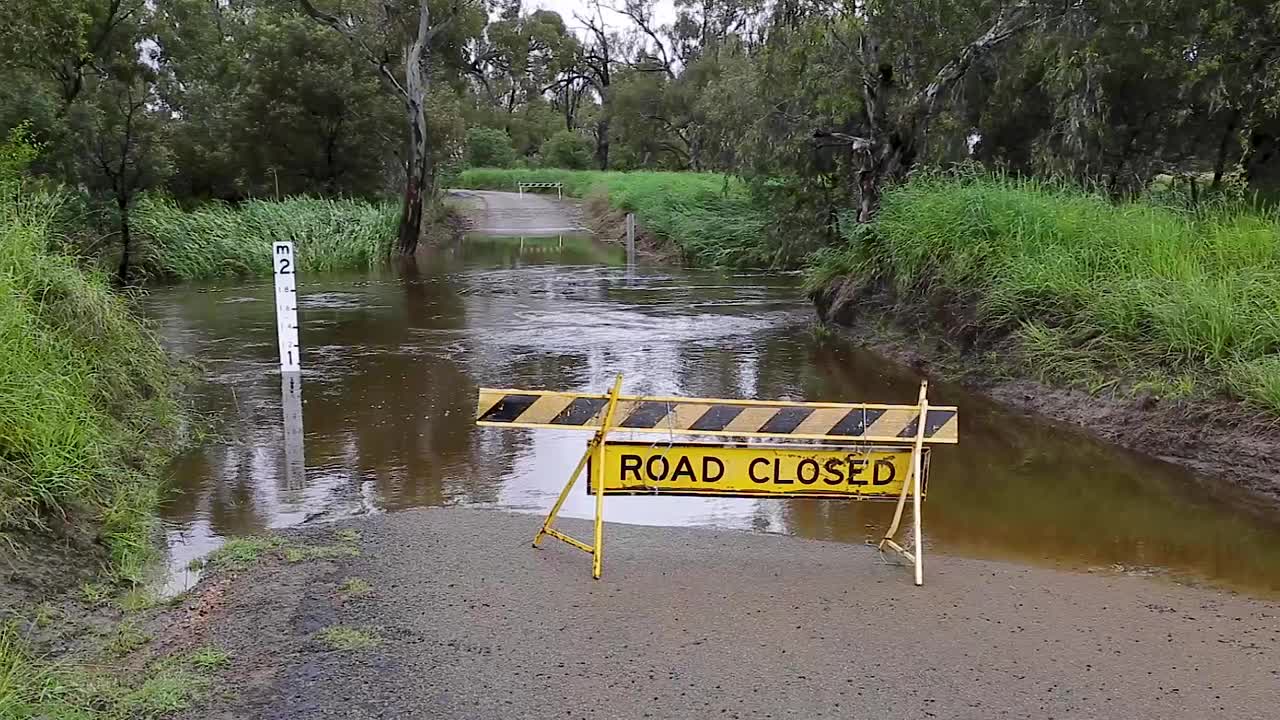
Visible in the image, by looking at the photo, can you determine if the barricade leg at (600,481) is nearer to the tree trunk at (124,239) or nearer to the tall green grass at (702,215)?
the tall green grass at (702,215)

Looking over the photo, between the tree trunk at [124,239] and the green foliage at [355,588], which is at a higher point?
the tree trunk at [124,239]

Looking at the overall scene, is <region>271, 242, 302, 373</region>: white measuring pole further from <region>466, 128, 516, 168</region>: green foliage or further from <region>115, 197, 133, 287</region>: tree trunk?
<region>466, 128, 516, 168</region>: green foliage

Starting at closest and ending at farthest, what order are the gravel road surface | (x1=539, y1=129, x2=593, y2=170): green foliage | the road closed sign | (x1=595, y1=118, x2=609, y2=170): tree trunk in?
1. the road closed sign
2. the gravel road surface
3. (x1=595, y1=118, x2=609, y2=170): tree trunk
4. (x1=539, y1=129, x2=593, y2=170): green foliage

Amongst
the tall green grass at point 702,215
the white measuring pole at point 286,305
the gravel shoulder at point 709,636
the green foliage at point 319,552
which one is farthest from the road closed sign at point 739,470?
the tall green grass at point 702,215

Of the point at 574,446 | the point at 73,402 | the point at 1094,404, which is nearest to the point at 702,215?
the point at 1094,404

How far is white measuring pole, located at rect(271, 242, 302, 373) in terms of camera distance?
10.7 m

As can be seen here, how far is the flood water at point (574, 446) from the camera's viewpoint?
6.57 m

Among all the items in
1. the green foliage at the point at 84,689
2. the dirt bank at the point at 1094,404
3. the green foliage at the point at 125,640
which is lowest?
the green foliage at the point at 125,640

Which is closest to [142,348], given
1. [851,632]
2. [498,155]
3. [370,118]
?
[851,632]

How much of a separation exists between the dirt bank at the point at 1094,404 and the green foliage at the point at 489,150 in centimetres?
6086

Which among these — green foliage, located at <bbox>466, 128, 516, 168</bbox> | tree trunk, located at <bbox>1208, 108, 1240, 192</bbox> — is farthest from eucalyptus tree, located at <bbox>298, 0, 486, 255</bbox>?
green foliage, located at <bbox>466, 128, 516, 168</bbox>

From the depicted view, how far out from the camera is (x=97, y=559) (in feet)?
18.4

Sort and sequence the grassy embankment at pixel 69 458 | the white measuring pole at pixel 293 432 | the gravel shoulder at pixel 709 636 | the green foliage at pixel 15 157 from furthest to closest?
the green foliage at pixel 15 157
the white measuring pole at pixel 293 432
the gravel shoulder at pixel 709 636
the grassy embankment at pixel 69 458

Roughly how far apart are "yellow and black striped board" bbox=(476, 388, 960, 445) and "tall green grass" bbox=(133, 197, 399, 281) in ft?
63.2
